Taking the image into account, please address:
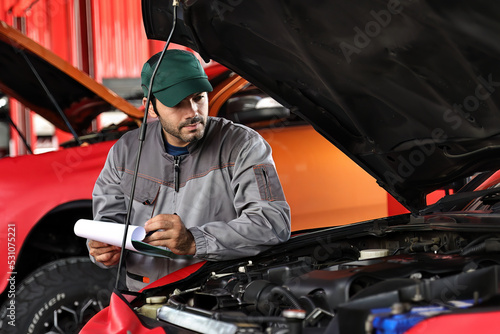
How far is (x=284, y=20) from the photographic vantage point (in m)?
1.69

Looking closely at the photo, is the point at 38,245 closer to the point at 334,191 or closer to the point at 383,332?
the point at 334,191

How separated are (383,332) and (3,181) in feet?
7.46

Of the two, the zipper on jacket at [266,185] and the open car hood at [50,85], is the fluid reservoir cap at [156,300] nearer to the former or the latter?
the zipper on jacket at [266,185]

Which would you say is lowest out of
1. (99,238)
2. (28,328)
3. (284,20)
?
(28,328)

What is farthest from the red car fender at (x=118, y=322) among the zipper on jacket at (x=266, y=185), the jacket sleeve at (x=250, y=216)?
the zipper on jacket at (x=266, y=185)

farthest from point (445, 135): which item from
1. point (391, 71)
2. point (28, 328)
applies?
point (28, 328)

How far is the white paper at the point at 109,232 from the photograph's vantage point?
76.0 inches

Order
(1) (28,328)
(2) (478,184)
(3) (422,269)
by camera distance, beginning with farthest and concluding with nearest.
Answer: (1) (28,328), (2) (478,184), (3) (422,269)

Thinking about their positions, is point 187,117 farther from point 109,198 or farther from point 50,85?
point 50,85

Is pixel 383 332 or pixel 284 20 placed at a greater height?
pixel 284 20

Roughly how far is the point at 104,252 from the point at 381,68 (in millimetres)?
1155

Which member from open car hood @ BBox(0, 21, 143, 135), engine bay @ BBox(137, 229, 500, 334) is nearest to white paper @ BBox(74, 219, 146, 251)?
engine bay @ BBox(137, 229, 500, 334)

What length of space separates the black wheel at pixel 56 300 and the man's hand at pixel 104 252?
0.64 meters

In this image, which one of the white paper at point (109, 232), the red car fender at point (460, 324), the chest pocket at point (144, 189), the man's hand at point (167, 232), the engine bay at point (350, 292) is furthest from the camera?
the chest pocket at point (144, 189)
